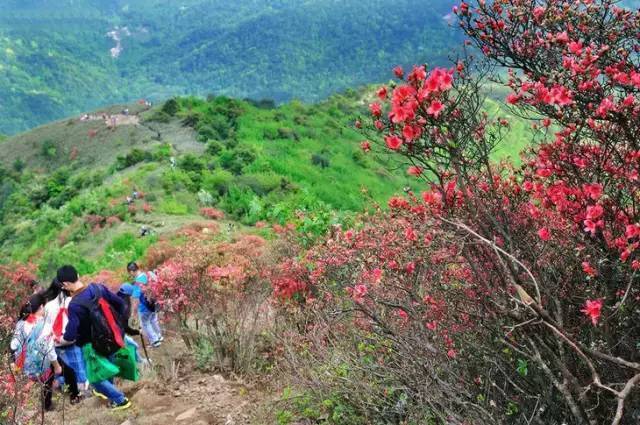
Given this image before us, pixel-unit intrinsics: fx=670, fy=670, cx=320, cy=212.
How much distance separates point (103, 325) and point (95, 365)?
358mm

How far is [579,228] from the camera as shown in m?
2.99

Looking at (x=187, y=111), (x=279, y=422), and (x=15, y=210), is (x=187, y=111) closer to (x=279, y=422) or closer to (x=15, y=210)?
(x=15, y=210)

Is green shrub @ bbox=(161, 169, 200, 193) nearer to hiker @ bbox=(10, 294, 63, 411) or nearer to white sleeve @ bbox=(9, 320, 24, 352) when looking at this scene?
white sleeve @ bbox=(9, 320, 24, 352)

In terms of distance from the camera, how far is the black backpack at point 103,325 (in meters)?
5.00

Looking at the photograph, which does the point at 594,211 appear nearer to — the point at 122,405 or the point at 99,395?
the point at 122,405

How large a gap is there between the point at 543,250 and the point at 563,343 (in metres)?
0.43

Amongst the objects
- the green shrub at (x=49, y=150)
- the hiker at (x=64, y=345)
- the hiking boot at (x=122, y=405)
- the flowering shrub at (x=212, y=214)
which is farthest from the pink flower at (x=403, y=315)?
the green shrub at (x=49, y=150)

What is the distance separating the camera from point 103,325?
16.6ft

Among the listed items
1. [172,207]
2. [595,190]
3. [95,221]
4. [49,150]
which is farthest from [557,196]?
[49,150]

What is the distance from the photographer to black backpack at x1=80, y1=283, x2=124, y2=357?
5.00m

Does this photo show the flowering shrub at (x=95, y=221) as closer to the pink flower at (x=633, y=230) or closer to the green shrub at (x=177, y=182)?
the green shrub at (x=177, y=182)

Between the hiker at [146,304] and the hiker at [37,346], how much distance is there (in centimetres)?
172

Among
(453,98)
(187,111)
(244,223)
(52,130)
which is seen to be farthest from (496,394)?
(52,130)

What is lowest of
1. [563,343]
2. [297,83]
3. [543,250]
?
[563,343]
